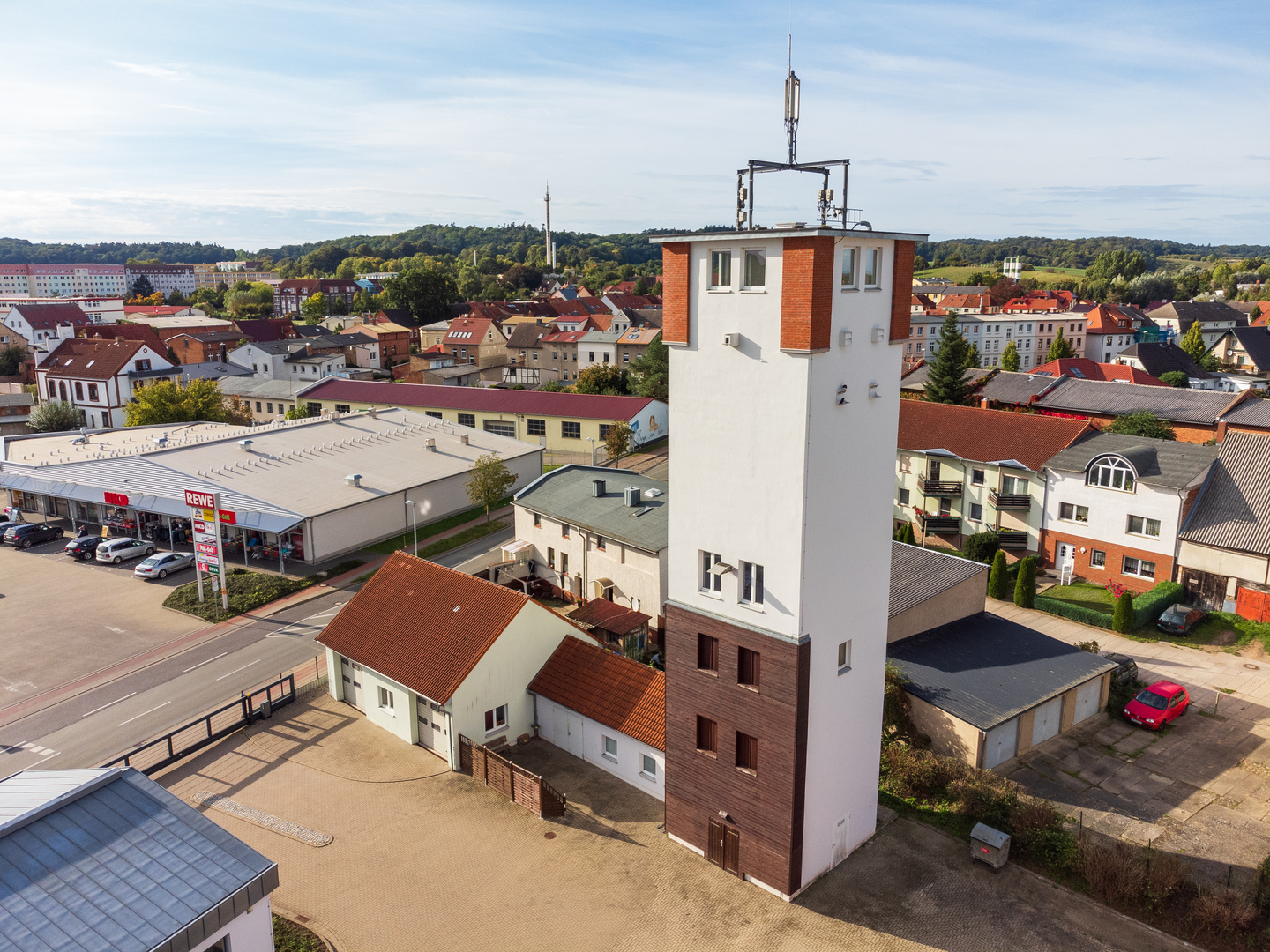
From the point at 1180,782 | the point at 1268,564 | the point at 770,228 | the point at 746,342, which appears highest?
the point at 770,228

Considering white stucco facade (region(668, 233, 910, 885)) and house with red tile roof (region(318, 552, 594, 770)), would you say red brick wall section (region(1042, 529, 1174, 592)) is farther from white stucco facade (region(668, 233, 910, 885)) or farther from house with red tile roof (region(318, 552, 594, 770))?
house with red tile roof (region(318, 552, 594, 770))

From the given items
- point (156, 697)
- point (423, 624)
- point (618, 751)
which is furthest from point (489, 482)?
point (618, 751)

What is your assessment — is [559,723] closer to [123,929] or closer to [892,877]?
[892,877]

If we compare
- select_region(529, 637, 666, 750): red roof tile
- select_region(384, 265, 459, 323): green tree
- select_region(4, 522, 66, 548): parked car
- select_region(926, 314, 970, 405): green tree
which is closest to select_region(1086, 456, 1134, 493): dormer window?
select_region(926, 314, 970, 405): green tree

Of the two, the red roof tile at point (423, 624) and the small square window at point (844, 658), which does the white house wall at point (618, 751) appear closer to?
the red roof tile at point (423, 624)

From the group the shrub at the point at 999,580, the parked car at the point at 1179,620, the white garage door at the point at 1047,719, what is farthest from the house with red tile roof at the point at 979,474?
the white garage door at the point at 1047,719

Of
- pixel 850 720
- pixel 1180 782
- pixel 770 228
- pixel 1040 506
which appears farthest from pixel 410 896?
pixel 1040 506

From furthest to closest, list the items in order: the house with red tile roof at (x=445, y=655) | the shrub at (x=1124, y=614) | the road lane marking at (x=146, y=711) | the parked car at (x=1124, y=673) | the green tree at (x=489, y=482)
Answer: the green tree at (x=489, y=482)
the shrub at (x=1124, y=614)
the parked car at (x=1124, y=673)
the road lane marking at (x=146, y=711)
the house with red tile roof at (x=445, y=655)
